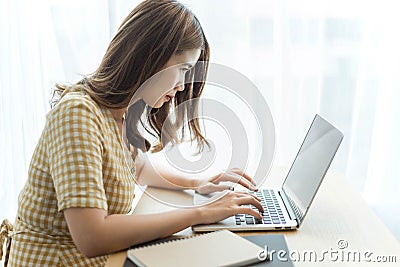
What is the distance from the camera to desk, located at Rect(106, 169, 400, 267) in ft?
3.34

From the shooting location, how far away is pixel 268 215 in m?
1.18

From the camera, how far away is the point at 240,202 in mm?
1161

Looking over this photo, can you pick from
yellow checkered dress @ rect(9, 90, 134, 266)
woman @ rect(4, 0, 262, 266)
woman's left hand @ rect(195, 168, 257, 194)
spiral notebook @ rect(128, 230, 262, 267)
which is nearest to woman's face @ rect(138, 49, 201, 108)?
woman @ rect(4, 0, 262, 266)

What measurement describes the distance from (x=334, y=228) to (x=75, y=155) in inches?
21.7

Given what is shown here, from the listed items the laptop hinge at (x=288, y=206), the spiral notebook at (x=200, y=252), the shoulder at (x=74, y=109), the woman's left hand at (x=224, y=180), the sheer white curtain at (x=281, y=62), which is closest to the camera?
the spiral notebook at (x=200, y=252)

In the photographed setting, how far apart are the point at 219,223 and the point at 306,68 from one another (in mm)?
1097

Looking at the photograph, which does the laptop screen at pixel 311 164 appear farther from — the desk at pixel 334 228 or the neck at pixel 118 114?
the neck at pixel 118 114

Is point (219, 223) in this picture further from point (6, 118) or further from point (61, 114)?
point (6, 118)

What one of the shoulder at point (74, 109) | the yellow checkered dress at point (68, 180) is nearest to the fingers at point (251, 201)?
the yellow checkered dress at point (68, 180)

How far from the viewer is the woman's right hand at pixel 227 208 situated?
1.12 m

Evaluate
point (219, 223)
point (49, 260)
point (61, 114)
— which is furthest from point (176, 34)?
point (49, 260)

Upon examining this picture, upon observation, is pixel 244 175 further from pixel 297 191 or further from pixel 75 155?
pixel 75 155

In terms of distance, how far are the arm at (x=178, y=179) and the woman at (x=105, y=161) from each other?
0.21 metres

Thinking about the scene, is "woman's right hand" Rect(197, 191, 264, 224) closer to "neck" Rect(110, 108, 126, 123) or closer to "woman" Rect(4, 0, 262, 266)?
"woman" Rect(4, 0, 262, 266)
